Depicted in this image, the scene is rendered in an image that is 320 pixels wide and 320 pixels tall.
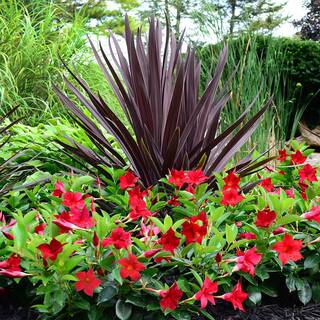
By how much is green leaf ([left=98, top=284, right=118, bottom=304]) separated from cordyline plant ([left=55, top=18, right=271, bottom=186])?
2.87ft

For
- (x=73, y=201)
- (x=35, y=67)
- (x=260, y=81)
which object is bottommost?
(x=260, y=81)

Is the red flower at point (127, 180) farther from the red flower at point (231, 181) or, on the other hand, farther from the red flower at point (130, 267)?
the red flower at point (130, 267)

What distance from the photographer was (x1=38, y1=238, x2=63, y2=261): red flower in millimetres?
1156

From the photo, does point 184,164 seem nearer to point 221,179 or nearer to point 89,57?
point 221,179

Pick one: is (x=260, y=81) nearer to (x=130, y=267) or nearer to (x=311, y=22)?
(x=130, y=267)

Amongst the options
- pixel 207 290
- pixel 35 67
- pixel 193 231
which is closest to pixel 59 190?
pixel 193 231

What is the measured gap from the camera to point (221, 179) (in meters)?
1.78

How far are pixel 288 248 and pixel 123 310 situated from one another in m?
0.47

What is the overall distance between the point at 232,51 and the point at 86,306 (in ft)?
11.0

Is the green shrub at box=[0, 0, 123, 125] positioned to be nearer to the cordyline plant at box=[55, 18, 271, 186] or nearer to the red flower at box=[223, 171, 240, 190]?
the cordyline plant at box=[55, 18, 271, 186]

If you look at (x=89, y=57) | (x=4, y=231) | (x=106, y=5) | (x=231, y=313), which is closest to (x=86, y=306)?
(x=4, y=231)

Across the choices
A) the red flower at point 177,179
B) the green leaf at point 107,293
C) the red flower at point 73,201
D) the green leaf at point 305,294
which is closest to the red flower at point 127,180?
the red flower at point 177,179

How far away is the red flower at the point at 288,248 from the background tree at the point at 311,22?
2310cm

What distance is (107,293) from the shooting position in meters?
1.23
